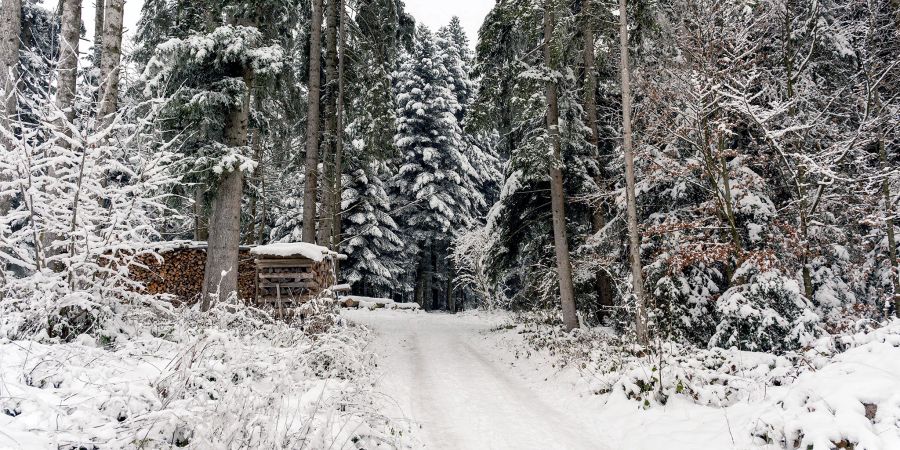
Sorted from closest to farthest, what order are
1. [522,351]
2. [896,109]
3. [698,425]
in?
Answer: [698,425], [896,109], [522,351]

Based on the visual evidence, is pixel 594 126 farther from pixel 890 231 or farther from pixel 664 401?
pixel 664 401

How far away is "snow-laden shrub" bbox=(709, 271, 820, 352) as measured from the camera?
8188mm

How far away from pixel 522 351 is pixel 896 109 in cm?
909

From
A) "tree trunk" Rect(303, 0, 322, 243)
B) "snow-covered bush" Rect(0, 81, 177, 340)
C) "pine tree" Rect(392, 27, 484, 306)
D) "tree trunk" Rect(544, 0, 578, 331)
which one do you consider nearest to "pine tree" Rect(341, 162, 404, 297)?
"pine tree" Rect(392, 27, 484, 306)

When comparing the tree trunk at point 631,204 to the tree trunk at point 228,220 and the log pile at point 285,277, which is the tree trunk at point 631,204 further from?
the tree trunk at point 228,220

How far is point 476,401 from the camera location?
716 centimetres

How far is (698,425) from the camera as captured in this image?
18.0 ft

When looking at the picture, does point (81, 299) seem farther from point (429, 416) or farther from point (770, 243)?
point (770, 243)

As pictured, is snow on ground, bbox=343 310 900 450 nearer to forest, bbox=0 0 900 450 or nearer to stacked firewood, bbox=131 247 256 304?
forest, bbox=0 0 900 450

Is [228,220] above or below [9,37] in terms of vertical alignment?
below

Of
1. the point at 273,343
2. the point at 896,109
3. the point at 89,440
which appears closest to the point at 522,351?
the point at 273,343

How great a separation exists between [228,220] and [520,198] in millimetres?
8188

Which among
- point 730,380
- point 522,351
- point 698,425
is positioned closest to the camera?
point 698,425

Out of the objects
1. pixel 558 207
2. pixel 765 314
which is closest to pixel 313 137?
pixel 558 207
